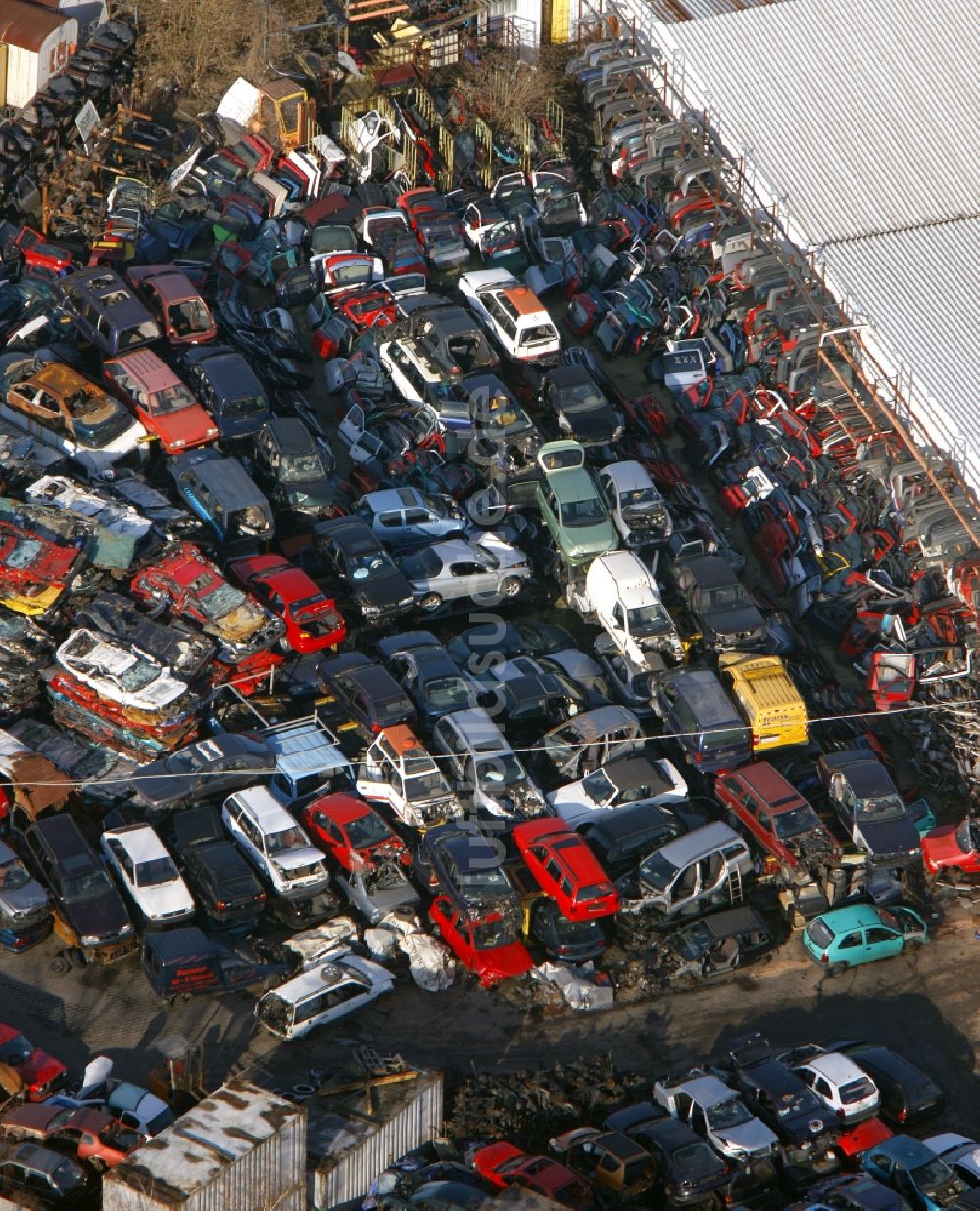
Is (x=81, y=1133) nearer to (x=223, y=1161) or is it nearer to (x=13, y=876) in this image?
(x=223, y=1161)

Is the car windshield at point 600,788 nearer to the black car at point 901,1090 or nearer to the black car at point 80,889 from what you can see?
the black car at point 901,1090

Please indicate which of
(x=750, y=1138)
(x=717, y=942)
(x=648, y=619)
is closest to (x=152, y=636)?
(x=648, y=619)

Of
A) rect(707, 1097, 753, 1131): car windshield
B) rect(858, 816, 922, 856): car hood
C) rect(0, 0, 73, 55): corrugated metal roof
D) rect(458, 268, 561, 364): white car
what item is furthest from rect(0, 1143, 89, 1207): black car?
rect(0, 0, 73, 55): corrugated metal roof

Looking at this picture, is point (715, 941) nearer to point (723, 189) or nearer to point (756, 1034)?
point (756, 1034)

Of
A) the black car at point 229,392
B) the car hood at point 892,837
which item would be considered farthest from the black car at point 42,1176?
the black car at point 229,392

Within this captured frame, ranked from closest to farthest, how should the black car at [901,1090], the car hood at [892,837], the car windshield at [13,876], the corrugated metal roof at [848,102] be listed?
1. the black car at [901,1090]
2. the car windshield at [13,876]
3. the car hood at [892,837]
4. the corrugated metal roof at [848,102]
